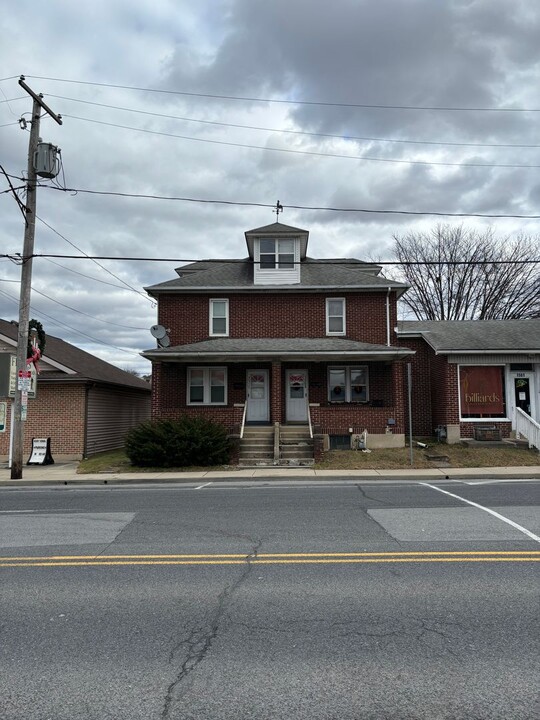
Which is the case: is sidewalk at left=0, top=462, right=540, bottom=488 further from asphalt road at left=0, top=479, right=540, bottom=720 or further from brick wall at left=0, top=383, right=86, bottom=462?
asphalt road at left=0, top=479, right=540, bottom=720

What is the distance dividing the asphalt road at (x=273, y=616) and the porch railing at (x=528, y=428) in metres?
11.4

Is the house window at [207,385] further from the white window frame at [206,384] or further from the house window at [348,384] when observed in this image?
the house window at [348,384]

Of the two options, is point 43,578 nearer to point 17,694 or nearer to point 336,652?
point 17,694

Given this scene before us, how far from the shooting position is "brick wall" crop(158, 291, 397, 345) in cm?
2248

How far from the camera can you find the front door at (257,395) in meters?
22.1

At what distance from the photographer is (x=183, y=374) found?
2214 centimetres

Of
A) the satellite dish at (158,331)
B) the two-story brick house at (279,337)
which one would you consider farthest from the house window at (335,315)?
the satellite dish at (158,331)

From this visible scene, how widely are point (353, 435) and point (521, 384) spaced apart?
23.0 feet

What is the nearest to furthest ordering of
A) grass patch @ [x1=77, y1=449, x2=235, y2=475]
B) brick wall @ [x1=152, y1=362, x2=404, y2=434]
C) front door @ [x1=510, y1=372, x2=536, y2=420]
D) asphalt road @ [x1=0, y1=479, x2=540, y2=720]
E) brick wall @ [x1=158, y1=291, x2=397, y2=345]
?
asphalt road @ [x1=0, y1=479, x2=540, y2=720] → grass patch @ [x1=77, y1=449, x2=235, y2=475] → brick wall @ [x1=152, y1=362, x2=404, y2=434] → front door @ [x1=510, y1=372, x2=536, y2=420] → brick wall @ [x1=158, y1=291, x2=397, y2=345]

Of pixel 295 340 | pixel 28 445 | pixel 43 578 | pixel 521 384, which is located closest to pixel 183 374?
pixel 295 340

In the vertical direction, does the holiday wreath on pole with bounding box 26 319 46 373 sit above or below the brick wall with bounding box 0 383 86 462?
above

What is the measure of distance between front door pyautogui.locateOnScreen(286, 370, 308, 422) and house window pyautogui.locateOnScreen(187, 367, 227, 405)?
2548mm

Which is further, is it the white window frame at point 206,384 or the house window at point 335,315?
the house window at point 335,315

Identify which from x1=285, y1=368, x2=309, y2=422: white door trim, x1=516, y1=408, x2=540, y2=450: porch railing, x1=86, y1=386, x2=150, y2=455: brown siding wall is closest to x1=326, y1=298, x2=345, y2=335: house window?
x1=285, y1=368, x2=309, y2=422: white door trim
